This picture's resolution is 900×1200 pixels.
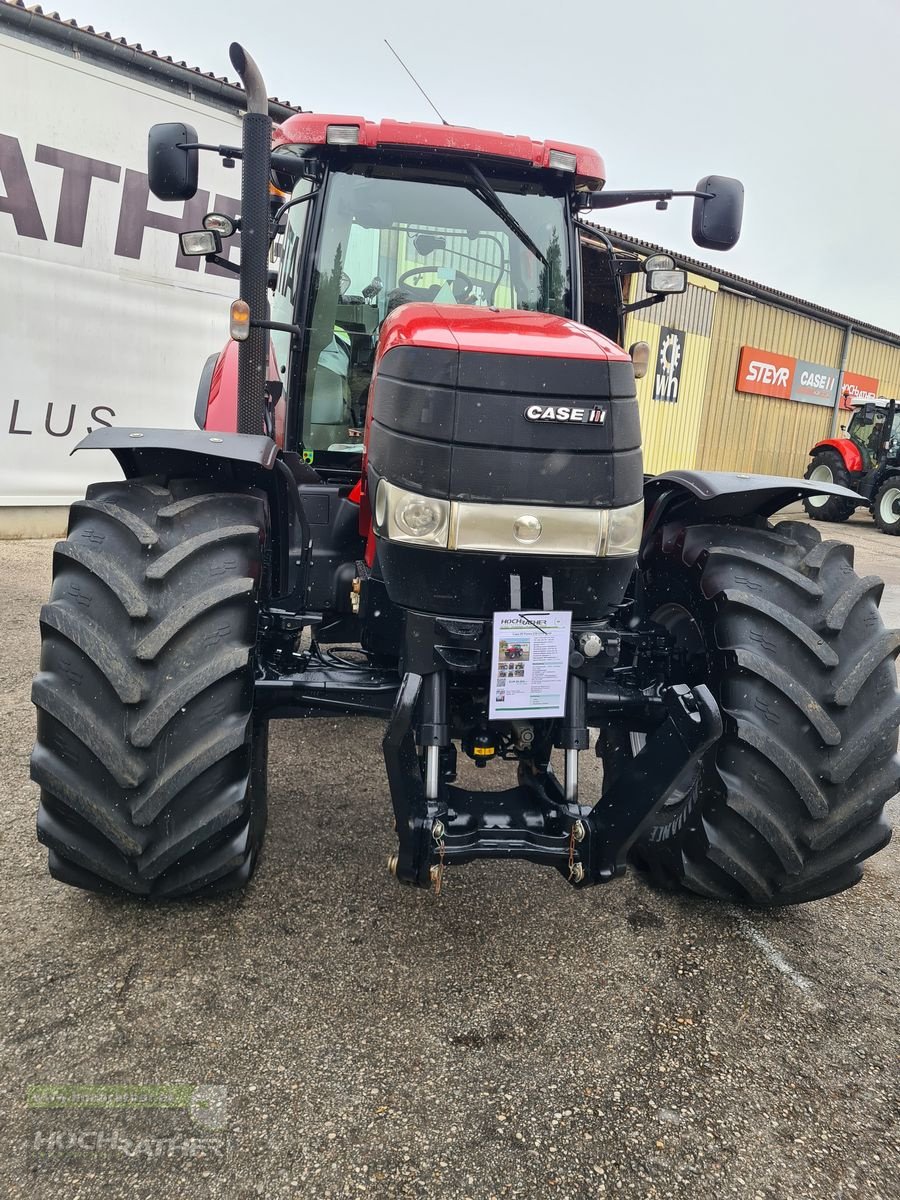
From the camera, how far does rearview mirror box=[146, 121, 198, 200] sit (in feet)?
9.21

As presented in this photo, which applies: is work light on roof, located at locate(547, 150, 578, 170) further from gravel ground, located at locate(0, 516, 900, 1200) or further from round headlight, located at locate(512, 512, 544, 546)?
gravel ground, located at locate(0, 516, 900, 1200)

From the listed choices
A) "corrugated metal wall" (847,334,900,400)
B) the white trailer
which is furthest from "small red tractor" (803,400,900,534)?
the white trailer

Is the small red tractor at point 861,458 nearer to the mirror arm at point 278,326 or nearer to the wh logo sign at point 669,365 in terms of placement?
the wh logo sign at point 669,365

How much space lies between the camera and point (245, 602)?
89.1 inches

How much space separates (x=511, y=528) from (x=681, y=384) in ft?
47.7

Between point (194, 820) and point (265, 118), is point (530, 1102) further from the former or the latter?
point (265, 118)

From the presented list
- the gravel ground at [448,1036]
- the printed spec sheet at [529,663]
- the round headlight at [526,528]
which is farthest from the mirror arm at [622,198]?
the gravel ground at [448,1036]

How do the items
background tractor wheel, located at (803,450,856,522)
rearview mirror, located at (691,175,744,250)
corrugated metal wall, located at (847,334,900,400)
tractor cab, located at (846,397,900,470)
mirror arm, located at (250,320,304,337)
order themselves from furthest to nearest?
corrugated metal wall, located at (847,334,900,400) → tractor cab, located at (846,397,900,470) → background tractor wheel, located at (803,450,856,522) → rearview mirror, located at (691,175,744,250) → mirror arm, located at (250,320,304,337)

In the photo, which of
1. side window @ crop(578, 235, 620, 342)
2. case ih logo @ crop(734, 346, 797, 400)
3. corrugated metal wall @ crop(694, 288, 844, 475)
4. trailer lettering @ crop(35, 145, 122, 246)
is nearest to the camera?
side window @ crop(578, 235, 620, 342)

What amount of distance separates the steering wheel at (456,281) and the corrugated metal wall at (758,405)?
14.1 m

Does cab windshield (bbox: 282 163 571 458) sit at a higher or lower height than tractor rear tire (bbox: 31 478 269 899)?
higher

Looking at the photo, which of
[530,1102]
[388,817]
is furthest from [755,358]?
[530,1102]

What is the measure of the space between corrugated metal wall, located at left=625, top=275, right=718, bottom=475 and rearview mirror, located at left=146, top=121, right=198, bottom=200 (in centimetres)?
1210

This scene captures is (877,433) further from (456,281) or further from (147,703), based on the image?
(147,703)
